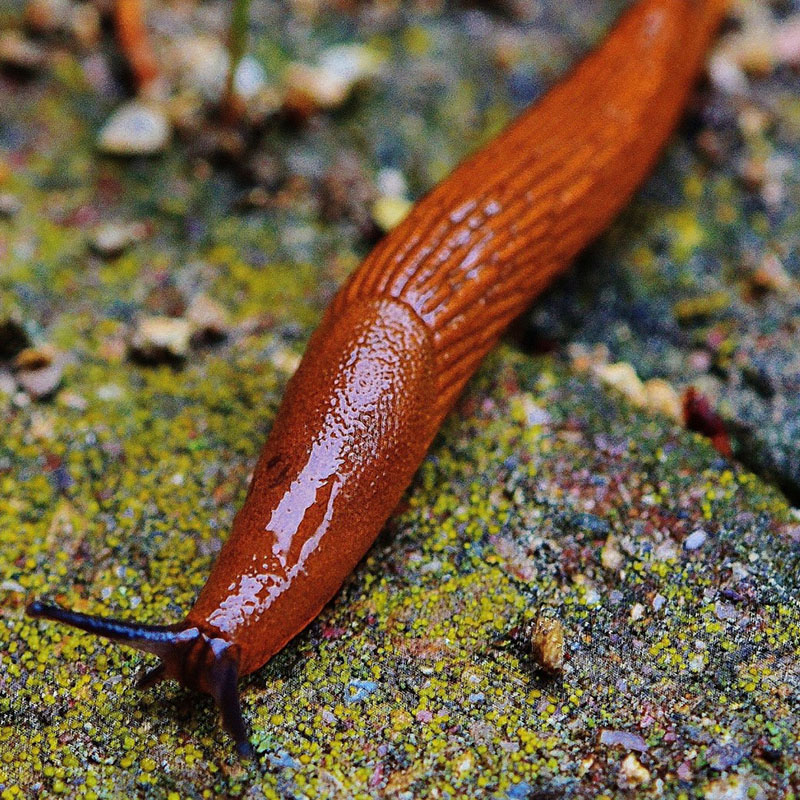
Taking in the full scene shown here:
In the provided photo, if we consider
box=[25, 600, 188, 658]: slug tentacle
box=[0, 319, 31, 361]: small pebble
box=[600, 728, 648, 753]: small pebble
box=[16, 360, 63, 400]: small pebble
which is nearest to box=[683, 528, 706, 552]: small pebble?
box=[600, 728, 648, 753]: small pebble

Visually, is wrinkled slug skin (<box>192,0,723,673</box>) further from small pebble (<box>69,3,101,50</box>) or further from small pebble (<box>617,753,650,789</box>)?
small pebble (<box>69,3,101,50</box>)

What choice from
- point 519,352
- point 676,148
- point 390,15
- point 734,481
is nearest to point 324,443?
point 519,352

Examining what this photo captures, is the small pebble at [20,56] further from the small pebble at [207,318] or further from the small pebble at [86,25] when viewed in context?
the small pebble at [207,318]

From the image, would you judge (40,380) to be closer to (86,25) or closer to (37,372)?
(37,372)

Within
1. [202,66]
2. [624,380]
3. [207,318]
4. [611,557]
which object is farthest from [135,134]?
[611,557]

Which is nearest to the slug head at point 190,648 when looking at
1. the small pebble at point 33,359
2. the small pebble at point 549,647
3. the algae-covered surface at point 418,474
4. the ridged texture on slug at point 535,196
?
the algae-covered surface at point 418,474

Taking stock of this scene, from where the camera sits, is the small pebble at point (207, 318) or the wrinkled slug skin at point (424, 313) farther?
the small pebble at point (207, 318)
